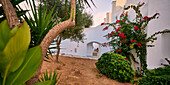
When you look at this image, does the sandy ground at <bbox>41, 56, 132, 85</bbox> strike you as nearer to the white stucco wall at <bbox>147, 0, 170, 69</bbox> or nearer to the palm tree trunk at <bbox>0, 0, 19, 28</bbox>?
the palm tree trunk at <bbox>0, 0, 19, 28</bbox>

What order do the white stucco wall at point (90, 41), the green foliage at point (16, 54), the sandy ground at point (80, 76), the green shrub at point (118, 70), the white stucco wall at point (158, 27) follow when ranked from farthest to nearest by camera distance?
1. the white stucco wall at point (90, 41)
2. the white stucco wall at point (158, 27)
3. the green shrub at point (118, 70)
4. the sandy ground at point (80, 76)
5. the green foliage at point (16, 54)

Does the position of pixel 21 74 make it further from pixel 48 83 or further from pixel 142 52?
pixel 142 52

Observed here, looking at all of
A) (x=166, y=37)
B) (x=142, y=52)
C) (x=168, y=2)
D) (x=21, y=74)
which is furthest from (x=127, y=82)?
(x=168, y=2)

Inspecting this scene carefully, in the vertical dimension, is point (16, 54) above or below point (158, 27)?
below

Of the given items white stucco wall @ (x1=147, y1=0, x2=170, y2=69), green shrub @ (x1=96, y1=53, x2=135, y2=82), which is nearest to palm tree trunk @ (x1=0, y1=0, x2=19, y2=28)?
green shrub @ (x1=96, y1=53, x2=135, y2=82)

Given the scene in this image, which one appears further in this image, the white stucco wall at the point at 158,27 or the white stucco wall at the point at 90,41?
the white stucco wall at the point at 90,41

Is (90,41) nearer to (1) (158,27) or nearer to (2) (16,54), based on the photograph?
(1) (158,27)

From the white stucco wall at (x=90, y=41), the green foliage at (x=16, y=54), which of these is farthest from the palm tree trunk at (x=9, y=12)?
the white stucco wall at (x=90, y=41)

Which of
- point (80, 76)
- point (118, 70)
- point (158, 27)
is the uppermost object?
point (158, 27)

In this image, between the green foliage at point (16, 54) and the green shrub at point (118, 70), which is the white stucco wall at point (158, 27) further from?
the green foliage at point (16, 54)

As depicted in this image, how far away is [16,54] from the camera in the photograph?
343 millimetres

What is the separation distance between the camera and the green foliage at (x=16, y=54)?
1.05 ft

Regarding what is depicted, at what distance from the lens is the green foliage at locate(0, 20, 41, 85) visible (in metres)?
0.32

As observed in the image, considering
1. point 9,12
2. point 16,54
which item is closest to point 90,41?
point 9,12
